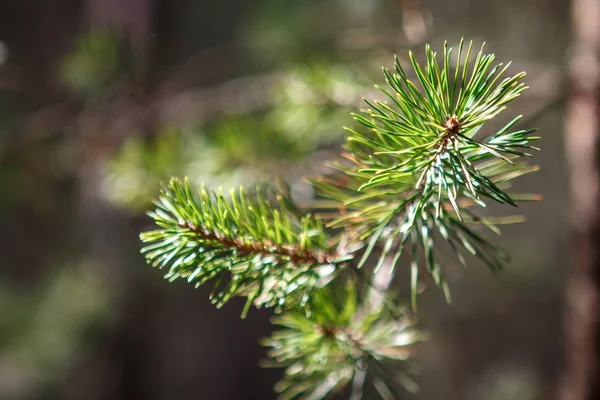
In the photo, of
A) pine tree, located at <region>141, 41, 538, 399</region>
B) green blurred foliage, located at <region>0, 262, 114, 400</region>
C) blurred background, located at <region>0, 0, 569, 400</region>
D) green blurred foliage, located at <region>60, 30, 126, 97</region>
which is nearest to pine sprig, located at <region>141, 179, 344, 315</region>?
pine tree, located at <region>141, 41, 538, 399</region>

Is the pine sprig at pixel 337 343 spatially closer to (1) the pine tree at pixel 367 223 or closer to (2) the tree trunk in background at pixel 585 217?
(1) the pine tree at pixel 367 223

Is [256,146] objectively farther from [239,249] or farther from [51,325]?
[51,325]

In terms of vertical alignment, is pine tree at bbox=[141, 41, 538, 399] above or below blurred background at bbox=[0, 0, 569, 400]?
below

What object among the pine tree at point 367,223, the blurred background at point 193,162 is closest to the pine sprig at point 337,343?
the pine tree at point 367,223

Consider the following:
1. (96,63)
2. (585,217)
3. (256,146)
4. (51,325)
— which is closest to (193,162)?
(256,146)

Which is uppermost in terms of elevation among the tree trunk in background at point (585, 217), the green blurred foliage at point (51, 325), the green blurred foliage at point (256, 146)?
the green blurred foliage at point (51, 325)

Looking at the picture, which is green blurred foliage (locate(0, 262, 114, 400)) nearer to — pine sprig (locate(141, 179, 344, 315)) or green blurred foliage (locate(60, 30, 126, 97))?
green blurred foliage (locate(60, 30, 126, 97))

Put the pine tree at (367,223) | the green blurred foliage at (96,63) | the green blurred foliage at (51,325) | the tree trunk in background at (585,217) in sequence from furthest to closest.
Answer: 1. the green blurred foliage at (51,325)
2. the green blurred foliage at (96,63)
3. the tree trunk in background at (585,217)
4. the pine tree at (367,223)
